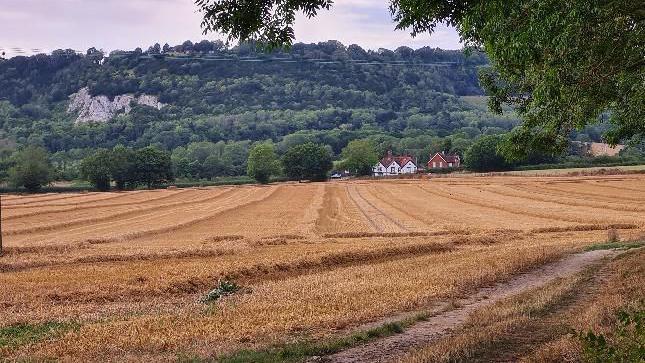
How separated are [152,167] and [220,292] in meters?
135

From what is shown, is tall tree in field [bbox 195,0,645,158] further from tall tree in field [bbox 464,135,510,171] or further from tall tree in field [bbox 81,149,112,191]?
tall tree in field [bbox 81,149,112,191]

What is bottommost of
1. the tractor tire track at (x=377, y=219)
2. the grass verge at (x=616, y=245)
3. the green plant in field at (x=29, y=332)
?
the tractor tire track at (x=377, y=219)

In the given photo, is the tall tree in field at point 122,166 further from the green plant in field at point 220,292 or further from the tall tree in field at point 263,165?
the green plant in field at point 220,292

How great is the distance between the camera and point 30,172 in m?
140

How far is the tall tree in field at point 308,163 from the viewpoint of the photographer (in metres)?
160

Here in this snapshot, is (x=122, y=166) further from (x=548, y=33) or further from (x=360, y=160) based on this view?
(x=548, y=33)

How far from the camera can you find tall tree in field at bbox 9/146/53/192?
14038cm

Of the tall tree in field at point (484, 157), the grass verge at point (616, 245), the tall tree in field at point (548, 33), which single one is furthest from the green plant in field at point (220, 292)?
the tall tree in field at point (484, 157)

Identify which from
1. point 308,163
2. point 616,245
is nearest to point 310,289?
point 616,245

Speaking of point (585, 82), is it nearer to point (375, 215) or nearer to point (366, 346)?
point (366, 346)

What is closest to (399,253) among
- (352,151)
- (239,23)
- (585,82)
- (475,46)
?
(475,46)

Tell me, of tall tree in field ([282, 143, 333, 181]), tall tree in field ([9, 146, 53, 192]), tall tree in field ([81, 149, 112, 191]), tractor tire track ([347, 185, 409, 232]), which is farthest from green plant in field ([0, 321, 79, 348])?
tall tree in field ([282, 143, 333, 181])

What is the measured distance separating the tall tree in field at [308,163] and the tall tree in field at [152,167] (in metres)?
29.2

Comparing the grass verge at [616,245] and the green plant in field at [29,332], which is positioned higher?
the green plant in field at [29,332]
